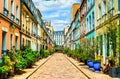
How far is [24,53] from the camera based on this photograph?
2402cm

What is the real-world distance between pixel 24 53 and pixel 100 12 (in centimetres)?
874

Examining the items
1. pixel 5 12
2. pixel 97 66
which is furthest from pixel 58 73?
pixel 5 12

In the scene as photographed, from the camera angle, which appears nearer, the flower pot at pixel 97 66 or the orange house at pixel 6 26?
the orange house at pixel 6 26

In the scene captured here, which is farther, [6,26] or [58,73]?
[58,73]

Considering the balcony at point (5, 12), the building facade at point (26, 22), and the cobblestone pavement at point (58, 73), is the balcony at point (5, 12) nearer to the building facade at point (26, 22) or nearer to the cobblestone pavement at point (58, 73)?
the cobblestone pavement at point (58, 73)

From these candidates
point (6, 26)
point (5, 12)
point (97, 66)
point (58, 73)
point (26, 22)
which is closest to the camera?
point (5, 12)

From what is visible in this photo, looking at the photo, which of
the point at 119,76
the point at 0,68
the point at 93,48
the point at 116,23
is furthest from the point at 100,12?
the point at 0,68

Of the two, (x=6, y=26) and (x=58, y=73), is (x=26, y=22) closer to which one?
(x=6, y=26)

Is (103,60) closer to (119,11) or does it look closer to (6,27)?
(119,11)

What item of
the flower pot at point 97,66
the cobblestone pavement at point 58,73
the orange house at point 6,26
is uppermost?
the orange house at point 6,26

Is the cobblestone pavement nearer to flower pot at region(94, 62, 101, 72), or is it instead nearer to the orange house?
flower pot at region(94, 62, 101, 72)

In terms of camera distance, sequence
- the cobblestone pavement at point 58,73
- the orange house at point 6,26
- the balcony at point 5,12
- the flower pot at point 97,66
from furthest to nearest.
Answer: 1. the flower pot at point 97,66
2. the balcony at point 5,12
3. the orange house at point 6,26
4. the cobblestone pavement at point 58,73

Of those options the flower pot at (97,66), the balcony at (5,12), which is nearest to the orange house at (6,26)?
the balcony at (5,12)

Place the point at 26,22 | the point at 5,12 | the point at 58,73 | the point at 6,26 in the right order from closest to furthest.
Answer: the point at 5,12, the point at 6,26, the point at 58,73, the point at 26,22
